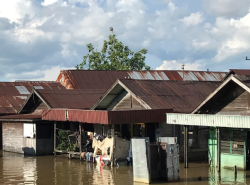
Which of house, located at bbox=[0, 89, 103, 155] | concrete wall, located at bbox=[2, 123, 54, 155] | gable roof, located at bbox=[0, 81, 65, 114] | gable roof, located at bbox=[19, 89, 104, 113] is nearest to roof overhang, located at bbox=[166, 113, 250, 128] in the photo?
house, located at bbox=[0, 89, 103, 155]

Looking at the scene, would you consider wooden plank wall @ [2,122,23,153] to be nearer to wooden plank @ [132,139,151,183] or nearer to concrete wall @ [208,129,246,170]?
concrete wall @ [208,129,246,170]

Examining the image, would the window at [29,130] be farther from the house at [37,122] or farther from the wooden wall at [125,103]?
the wooden wall at [125,103]

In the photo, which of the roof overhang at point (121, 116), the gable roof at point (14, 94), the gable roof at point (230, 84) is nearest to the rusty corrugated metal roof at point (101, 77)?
the gable roof at point (14, 94)

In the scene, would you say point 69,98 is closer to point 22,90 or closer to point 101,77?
point 101,77

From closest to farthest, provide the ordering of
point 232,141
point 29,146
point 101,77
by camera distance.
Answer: point 232,141 < point 29,146 < point 101,77

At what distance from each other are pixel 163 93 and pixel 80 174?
8738 millimetres

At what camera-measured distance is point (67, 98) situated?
32312mm

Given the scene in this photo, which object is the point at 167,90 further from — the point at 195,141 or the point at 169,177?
the point at 169,177

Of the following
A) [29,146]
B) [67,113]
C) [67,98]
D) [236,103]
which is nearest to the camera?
[236,103]

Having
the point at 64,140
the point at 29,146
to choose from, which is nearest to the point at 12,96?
the point at 29,146

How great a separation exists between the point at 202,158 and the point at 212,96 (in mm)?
6114

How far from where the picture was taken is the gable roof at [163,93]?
2617 cm

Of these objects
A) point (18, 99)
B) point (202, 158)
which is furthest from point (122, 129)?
point (18, 99)

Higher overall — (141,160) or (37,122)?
(37,122)
